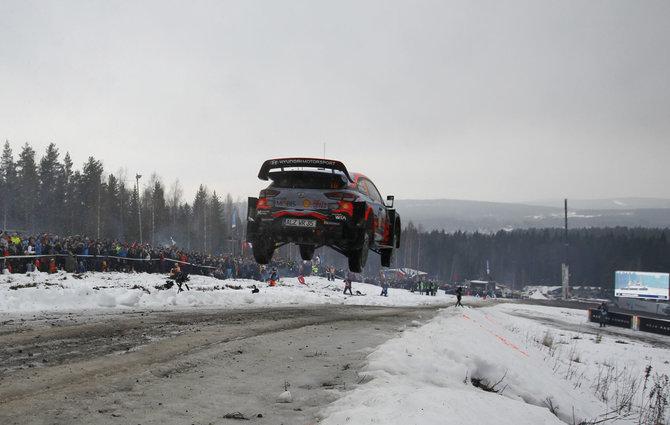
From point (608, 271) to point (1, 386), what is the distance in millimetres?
122566

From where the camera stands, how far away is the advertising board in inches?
2457

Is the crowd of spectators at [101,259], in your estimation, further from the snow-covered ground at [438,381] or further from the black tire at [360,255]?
the black tire at [360,255]

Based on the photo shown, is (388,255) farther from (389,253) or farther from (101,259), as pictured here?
(101,259)

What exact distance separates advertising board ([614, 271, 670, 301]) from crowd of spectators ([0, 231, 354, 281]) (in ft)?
157

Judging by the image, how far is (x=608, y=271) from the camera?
360ft

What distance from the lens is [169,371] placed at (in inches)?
195

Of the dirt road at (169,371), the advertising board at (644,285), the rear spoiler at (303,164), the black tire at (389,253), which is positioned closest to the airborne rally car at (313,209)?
the rear spoiler at (303,164)

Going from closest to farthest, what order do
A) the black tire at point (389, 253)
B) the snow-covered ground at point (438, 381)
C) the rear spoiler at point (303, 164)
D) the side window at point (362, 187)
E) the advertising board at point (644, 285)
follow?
the snow-covered ground at point (438, 381)
the rear spoiler at point (303, 164)
the side window at point (362, 187)
the black tire at point (389, 253)
the advertising board at point (644, 285)

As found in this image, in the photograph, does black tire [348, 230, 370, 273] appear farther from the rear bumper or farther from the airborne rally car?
the rear bumper

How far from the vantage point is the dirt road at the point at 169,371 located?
12.2 ft

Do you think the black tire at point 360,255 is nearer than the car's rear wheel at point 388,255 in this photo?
Yes

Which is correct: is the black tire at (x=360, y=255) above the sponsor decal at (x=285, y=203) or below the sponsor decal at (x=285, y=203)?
below

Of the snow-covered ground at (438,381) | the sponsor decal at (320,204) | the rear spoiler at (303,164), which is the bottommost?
the snow-covered ground at (438,381)

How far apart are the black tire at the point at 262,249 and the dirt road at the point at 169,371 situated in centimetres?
242
